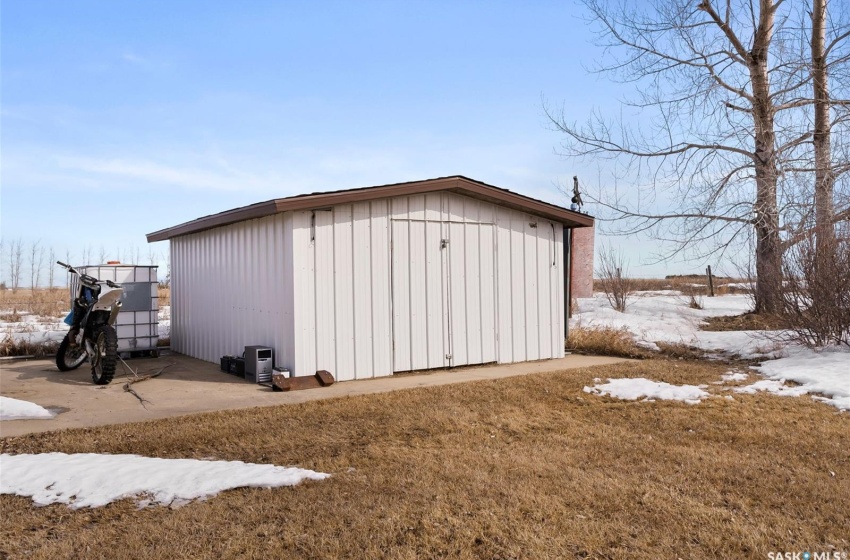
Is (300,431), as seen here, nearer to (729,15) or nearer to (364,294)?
(364,294)

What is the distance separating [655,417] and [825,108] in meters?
11.9

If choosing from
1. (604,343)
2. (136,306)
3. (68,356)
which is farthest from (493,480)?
(136,306)

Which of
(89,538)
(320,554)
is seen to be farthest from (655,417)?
(89,538)

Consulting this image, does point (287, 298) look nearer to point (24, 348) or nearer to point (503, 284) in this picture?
point (503, 284)

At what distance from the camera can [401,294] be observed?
8.46 m

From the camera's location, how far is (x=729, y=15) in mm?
16234

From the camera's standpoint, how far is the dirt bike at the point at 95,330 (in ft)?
25.2

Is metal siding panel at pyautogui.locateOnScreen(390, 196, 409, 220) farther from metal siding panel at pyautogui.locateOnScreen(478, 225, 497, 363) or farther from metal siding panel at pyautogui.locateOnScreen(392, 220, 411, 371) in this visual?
metal siding panel at pyautogui.locateOnScreen(478, 225, 497, 363)

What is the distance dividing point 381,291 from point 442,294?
980 mm

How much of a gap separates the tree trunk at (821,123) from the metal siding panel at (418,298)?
751 cm

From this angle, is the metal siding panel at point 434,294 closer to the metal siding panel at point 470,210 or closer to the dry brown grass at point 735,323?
the metal siding panel at point 470,210

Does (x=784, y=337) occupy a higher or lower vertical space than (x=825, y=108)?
lower

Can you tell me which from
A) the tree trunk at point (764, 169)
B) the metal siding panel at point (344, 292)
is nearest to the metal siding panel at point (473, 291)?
the metal siding panel at point (344, 292)

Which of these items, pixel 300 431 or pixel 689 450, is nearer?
pixel 689 450
